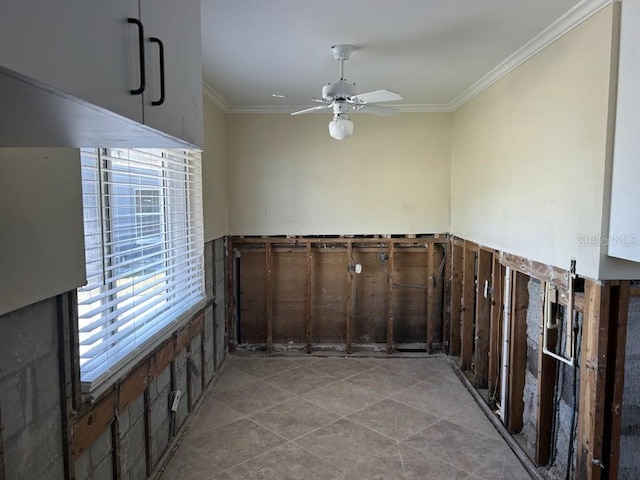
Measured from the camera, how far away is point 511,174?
10.4ft

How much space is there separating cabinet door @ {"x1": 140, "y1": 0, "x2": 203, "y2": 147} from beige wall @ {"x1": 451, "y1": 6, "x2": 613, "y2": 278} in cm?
204

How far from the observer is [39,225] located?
1.50m

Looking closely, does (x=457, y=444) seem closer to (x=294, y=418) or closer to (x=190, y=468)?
(x=294, y=418)

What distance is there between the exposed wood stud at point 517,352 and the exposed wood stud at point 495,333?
13.1 inches

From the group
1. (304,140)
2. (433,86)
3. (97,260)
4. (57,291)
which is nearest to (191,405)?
(97,260)

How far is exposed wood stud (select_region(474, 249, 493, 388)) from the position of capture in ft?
12.8

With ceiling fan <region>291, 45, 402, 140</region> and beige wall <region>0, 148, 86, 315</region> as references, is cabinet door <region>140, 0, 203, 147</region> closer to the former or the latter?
beige wall <region>0, 148, 86, 315</region>

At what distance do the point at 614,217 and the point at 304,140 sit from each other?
3430 mm

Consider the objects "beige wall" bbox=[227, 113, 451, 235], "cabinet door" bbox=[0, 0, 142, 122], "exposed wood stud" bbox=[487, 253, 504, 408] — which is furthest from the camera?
"beige wall" bbox=[227, 113, 451, 235]

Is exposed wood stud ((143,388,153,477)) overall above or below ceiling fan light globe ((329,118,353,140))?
below

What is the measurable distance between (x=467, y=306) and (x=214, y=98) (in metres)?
3.44

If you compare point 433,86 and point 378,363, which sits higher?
point 433,86

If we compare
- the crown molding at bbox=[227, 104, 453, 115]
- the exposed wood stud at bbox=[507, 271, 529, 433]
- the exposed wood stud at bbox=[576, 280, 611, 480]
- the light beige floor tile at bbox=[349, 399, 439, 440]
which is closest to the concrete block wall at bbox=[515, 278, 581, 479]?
the exposed wood stud at bbox=[507, 271, 529, 433]

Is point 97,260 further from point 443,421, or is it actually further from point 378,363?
point 378,363
